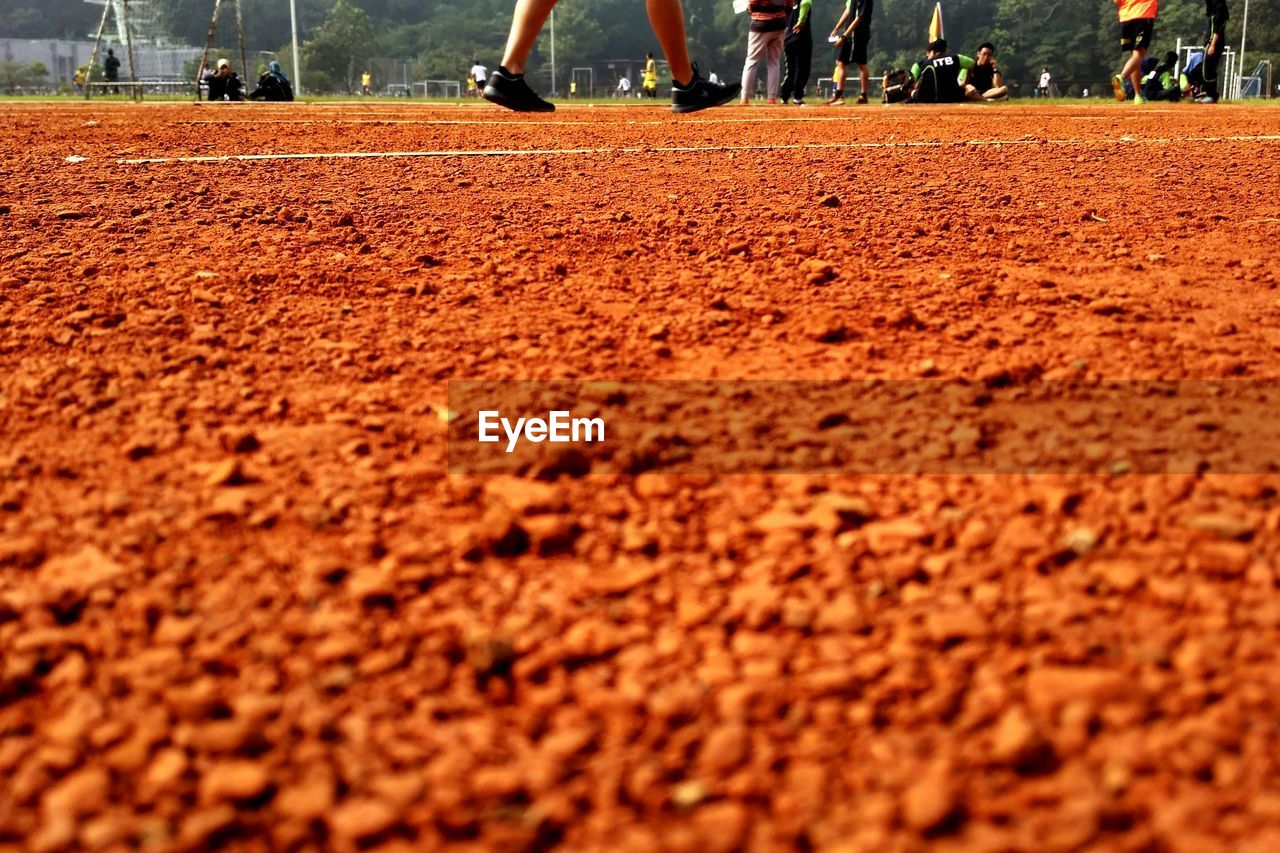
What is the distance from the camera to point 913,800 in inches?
41.6

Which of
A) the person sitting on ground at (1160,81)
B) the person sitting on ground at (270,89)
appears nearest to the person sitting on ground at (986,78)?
the person sitting on ground at (1160,81)

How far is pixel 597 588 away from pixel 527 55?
152 inches

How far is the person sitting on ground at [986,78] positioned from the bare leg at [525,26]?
42.6 feet

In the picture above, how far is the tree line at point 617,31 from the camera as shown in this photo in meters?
71.2

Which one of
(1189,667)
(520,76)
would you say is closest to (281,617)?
(1189,667)

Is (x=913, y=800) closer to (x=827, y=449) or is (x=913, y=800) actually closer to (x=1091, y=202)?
(x=827, y=449)

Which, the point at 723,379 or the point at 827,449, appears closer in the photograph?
the point at 827,449

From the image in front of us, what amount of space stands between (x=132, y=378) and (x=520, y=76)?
352 centimetres

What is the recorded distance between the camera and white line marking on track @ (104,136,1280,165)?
5.31 meters

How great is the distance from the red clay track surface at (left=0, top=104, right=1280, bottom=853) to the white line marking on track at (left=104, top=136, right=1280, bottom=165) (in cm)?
239

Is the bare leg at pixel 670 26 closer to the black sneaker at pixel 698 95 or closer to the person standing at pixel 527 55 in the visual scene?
the person standing at pixel 527 55

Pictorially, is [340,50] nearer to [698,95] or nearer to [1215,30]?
[1215,30]

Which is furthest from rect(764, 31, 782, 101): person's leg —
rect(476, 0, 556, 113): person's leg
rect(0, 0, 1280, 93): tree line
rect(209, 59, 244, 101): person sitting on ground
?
rect(0, 0, 1280, 93): tree line

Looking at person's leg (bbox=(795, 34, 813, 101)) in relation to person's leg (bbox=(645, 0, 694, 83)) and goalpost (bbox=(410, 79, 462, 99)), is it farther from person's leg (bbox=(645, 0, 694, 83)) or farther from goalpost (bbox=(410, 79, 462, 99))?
goalpost (bbox=(410, 79, 462, 99))
